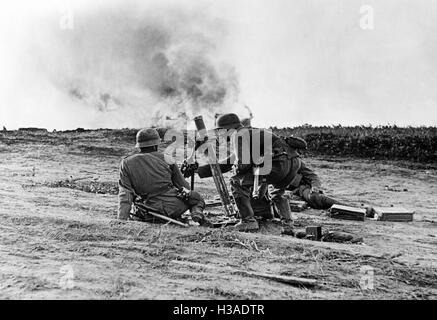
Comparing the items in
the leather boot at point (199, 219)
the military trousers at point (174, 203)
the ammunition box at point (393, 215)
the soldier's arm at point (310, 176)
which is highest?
the soldier's arm at point (310, 176)

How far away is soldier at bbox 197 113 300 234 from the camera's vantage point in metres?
7.11

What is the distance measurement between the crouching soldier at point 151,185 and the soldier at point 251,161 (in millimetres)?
566

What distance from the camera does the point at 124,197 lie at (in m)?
6.81

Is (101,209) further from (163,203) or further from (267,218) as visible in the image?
(267,218)

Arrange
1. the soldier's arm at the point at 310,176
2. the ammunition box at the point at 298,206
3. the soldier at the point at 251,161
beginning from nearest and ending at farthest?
the soldier at the point at 251,161 → the soldier's arm at the point at 310,176 → the ammunition box at the point at 298,206

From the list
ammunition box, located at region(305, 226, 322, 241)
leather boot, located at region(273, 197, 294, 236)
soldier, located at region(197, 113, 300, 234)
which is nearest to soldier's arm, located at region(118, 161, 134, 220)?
soldier, located at region(197, 113, 300, 234)

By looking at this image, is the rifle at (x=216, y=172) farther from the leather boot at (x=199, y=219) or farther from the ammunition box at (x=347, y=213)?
the ammunition box at (x=347, y=213)

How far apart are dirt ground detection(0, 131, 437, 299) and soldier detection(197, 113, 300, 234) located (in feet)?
1.43

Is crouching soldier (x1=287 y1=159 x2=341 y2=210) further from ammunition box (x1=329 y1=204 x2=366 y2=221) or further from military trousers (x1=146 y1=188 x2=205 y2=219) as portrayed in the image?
military trousers (x1=146 y1=188 x2=205 y2=219)

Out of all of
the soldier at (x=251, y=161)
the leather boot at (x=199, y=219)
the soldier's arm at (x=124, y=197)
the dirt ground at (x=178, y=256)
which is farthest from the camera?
the soldier at (x=251, y=161)

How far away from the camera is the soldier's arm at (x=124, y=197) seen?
676 cm

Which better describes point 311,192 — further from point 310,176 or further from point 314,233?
point 314,233

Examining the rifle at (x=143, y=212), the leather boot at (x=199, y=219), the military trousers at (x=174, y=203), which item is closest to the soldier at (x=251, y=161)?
the leather boot at (x=199, y=219)
